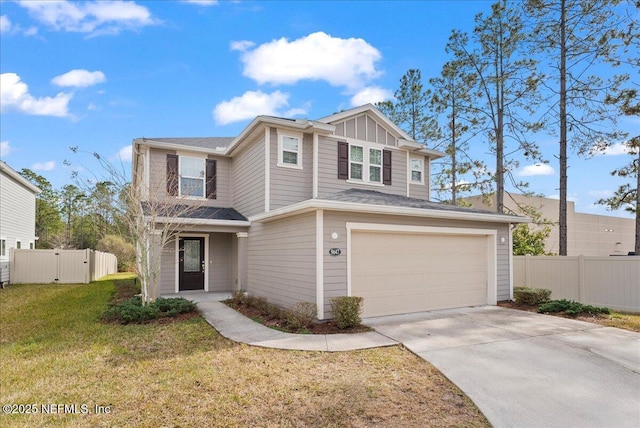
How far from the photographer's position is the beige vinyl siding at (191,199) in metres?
12.2

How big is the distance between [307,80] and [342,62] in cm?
167

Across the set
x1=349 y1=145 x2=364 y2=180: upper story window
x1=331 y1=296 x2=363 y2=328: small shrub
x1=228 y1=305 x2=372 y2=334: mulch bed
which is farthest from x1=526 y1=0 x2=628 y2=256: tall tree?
x1=228 y1=305 x2=372 y2=334: mulch bed

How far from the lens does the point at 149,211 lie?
1091 cm

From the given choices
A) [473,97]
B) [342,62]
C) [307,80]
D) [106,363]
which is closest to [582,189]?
[473,97]

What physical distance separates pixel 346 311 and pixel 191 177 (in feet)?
27.5

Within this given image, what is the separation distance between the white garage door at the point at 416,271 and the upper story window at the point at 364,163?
3653 millimetres

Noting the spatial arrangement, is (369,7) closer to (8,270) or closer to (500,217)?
(500,217)

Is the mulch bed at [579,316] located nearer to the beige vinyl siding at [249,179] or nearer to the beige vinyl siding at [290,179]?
the beige vinyl siding at [290,179]

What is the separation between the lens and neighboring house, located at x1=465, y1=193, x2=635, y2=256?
76.1 feet

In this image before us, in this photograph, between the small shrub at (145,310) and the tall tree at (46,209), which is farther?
the tall tree at (46,209)

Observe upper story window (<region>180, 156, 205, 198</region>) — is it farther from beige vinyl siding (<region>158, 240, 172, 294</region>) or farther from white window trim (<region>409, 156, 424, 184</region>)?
white window trim (<region>409, 156, 424, 184</region>)

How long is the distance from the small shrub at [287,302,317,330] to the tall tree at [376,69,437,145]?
14815 mm

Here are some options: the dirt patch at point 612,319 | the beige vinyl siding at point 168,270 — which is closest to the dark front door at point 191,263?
the beige vinyl siding at point 168,270

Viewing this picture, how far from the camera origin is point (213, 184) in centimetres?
1358
